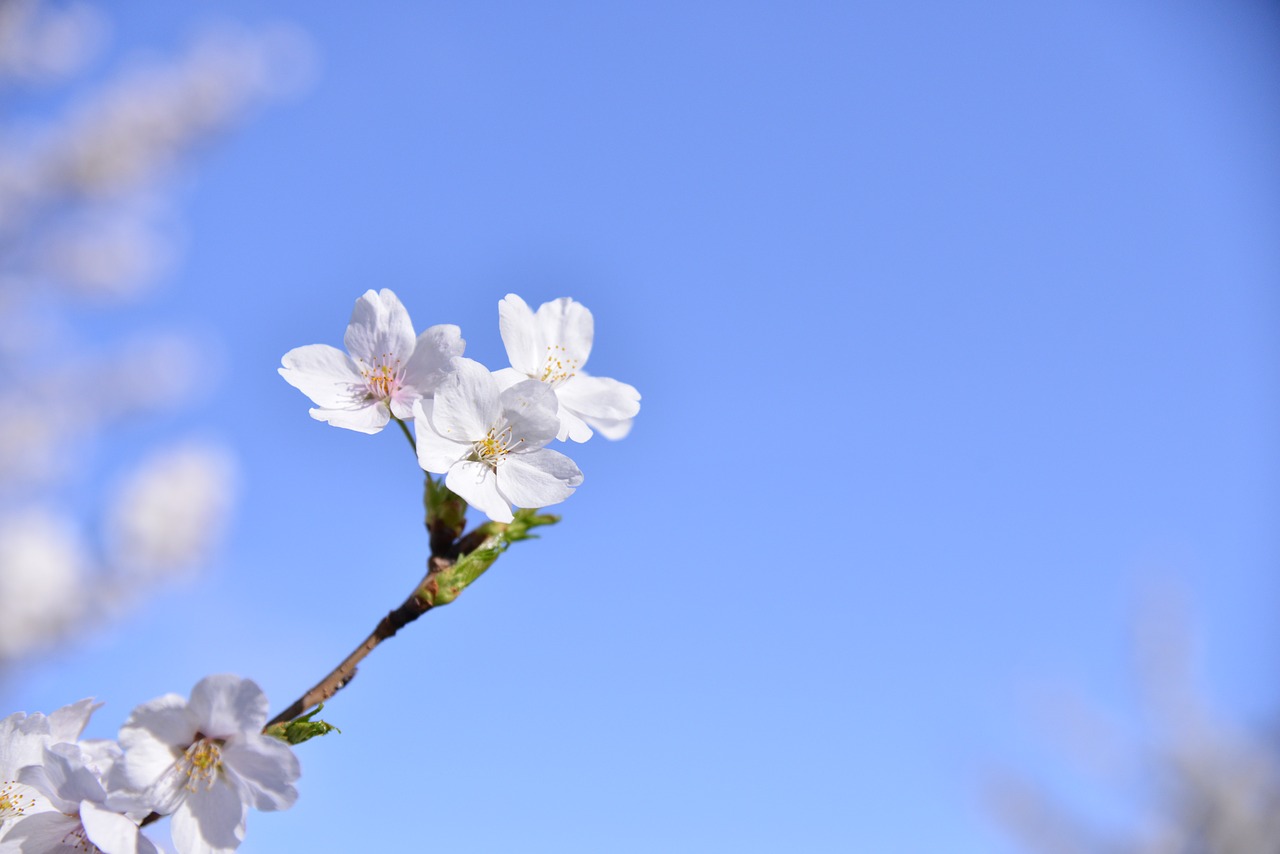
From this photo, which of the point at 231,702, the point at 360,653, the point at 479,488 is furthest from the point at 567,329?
the point at 231,702

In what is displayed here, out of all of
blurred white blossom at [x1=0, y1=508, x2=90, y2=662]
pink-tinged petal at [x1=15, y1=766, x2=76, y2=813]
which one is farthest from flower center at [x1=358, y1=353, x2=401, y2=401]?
blurred white blossom at [x1=0, y1=508, x2=90, y2=662]

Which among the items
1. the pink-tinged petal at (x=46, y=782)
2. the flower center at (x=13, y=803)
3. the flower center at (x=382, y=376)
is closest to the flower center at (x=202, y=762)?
the pink-tinged petal at (x=46, y=782)

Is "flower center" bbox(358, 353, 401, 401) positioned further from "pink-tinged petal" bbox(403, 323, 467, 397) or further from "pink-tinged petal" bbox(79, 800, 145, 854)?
"pink-tinged petal" bbox(79, 800, 145, 854)

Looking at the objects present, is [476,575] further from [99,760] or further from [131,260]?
[131,260]

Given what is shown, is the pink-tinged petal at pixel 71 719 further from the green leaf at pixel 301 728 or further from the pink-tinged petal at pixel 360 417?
the pink-tinged petal at pixel 360 417

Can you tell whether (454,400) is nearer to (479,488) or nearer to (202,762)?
(479,488)

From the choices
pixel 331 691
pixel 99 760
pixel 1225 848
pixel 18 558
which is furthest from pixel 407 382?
pixel 1225 848

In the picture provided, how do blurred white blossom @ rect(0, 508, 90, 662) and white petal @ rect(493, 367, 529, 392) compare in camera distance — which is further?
blurred white blossom @ rect(0, 508, 90, 662)
